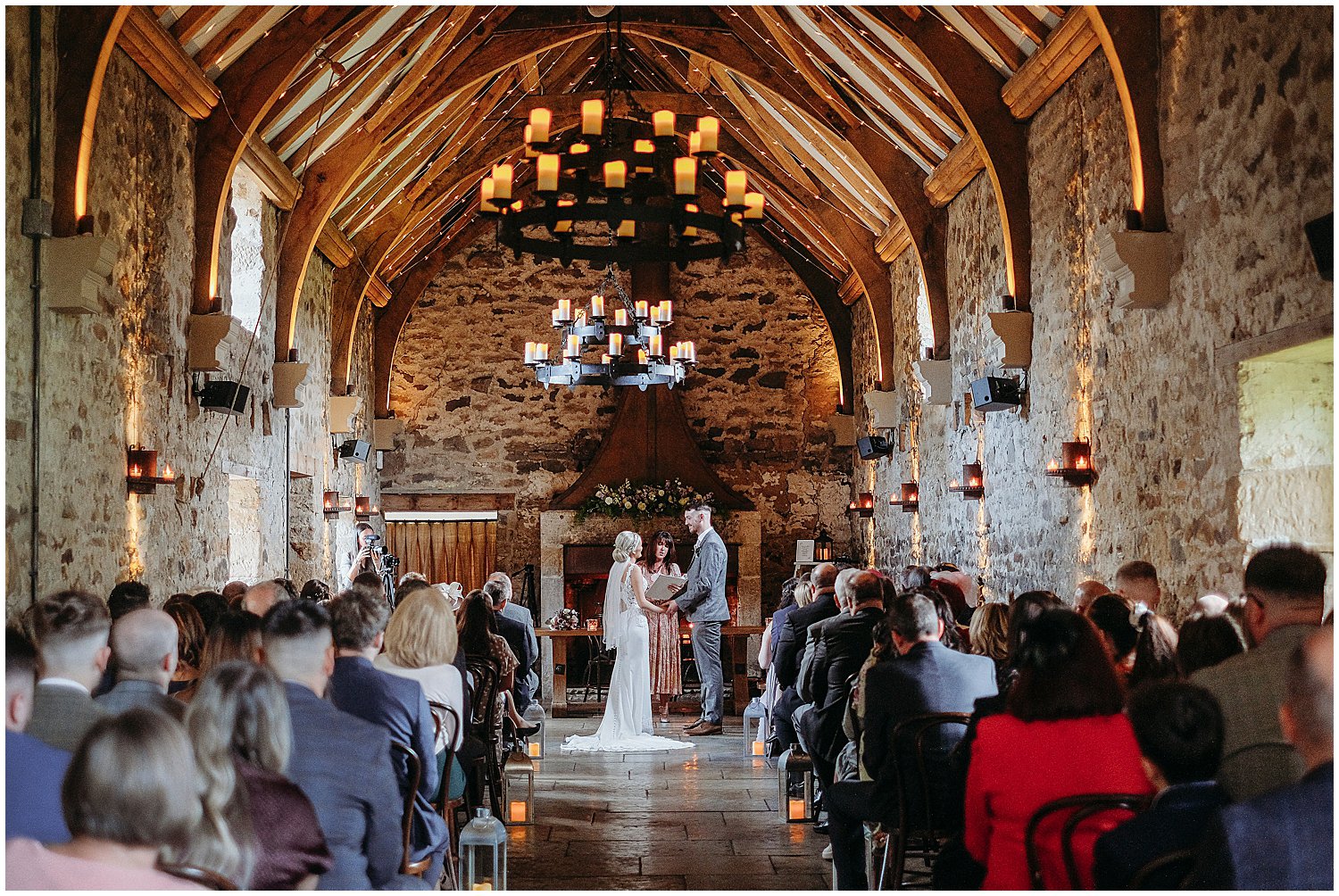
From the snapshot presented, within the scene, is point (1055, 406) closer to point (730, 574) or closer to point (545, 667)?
Result: point (545, 667)

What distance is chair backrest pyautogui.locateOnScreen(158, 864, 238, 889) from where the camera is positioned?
77.2 inches

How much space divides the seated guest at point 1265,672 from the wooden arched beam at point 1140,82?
310 centimetres

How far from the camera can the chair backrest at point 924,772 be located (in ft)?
12.6

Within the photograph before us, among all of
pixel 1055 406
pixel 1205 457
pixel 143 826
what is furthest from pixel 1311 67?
pixel 143 826

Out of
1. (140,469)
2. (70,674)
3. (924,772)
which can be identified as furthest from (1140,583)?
(140,469)

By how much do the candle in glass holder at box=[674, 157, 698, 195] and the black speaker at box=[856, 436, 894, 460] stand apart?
6.52 metres

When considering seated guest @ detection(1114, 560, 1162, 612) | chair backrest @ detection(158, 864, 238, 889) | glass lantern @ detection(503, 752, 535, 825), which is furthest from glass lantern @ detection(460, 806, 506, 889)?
seated guest @ detection(1114, 560, 1162, 612)

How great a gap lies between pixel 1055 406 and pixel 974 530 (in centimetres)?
194

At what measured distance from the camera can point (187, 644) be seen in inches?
168

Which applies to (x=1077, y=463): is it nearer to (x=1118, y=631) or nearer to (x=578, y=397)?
(x=1118, y=631)

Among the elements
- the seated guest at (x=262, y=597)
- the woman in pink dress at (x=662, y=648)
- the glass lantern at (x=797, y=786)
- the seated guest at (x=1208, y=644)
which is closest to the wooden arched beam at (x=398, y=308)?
the woman in pink dress at (x=662, y=648)

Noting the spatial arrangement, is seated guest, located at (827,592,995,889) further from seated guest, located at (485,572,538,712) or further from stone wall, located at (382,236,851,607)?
stone wall, located at (382,236,851,607)

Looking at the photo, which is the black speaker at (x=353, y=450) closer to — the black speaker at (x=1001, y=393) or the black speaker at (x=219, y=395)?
the black speaker at (x=219, y=395)

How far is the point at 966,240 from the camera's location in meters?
9.31
